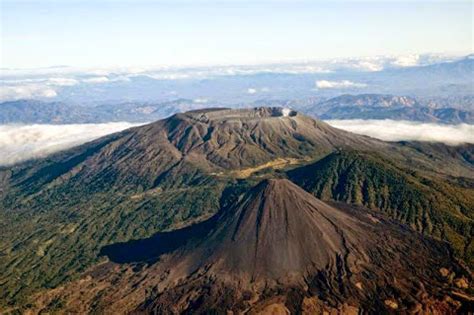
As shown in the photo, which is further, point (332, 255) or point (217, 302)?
point (332, 255)

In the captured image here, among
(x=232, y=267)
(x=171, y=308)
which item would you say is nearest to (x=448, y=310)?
(x=232, y=267)

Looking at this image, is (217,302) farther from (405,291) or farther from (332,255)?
(405,291)

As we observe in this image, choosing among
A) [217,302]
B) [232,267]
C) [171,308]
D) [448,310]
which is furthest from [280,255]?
[448,310]

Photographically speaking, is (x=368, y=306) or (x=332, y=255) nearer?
(x=368, y=306)

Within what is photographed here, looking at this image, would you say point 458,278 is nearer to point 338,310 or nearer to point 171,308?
point 338,310

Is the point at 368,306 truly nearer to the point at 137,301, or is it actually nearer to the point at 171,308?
the point at 171,308

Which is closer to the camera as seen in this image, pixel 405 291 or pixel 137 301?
pixel 405 291

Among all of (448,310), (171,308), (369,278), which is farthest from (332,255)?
(171,308)
